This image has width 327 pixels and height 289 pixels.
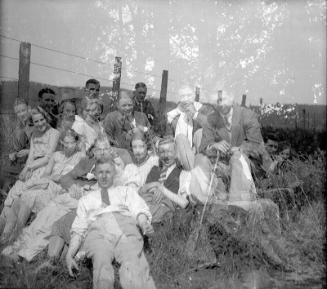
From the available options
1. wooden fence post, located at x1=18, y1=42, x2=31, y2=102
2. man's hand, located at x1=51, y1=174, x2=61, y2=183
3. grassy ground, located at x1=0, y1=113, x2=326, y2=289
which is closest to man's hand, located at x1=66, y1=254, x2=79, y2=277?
grassy ground, located at x1=0, y1=113, x2=326, y2=289

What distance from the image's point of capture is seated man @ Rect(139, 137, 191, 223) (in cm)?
412

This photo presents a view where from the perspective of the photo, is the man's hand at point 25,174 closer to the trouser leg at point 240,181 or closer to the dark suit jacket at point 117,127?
the dark suit jacket at point 117,127

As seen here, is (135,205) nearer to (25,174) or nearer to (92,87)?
(25,174)

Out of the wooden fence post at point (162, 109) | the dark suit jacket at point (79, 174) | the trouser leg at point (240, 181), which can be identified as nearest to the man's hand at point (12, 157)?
the dark suit jacket at point (79, 174)

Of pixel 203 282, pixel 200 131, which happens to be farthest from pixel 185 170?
pixel 203 282

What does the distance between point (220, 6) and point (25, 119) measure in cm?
271

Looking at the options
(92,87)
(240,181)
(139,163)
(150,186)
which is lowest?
(150,186)

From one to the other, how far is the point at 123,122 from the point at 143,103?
50cm

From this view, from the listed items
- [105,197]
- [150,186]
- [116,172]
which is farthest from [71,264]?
[150,186]

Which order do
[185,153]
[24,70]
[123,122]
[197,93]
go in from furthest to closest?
[24,70] → [123,122] → [197,93] → [185,153]

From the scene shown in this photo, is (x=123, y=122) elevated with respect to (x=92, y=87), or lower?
lower

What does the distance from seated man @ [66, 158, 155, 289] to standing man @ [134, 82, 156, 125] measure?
1.83 m

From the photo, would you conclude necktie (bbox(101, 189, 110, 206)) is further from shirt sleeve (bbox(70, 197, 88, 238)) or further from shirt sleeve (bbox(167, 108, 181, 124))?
shirt sleeve (bbox(167, 108, 181, 124))

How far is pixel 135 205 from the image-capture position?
3.71m
